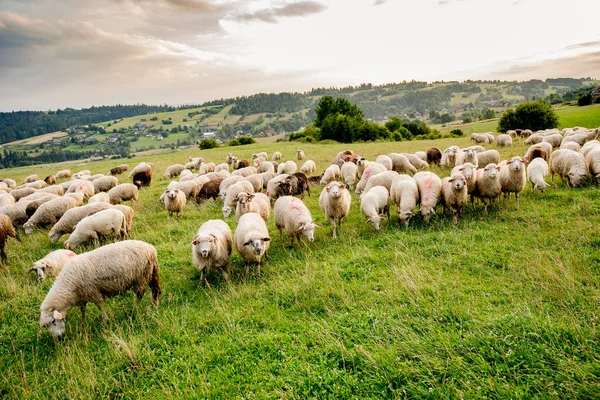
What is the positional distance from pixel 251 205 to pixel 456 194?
6.90 meters

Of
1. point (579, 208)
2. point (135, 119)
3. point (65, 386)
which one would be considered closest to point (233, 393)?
point (65, 386)

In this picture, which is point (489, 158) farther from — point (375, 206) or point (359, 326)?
point (359, 326)

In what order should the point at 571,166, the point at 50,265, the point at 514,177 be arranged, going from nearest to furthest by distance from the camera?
1. the point at 50,265
2. the point at 514,177
3. the point at 571,166

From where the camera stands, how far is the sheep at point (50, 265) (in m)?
7.82

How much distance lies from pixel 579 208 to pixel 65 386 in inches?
507

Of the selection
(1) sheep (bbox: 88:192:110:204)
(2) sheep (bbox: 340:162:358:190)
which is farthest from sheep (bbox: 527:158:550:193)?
(1) sheep (bbox: 88:192:110:204)

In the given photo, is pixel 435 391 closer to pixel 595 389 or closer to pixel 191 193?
pixel 595 389

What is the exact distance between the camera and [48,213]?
12789mm

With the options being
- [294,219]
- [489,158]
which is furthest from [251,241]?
[489,158]

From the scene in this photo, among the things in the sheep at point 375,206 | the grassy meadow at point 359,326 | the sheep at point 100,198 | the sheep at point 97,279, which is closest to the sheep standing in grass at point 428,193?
the grassy meadow at point 359,326

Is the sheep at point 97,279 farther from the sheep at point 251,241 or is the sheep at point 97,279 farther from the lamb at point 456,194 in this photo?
the lamb at point 456,194

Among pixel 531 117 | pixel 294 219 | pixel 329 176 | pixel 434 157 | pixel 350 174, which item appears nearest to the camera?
pixel 294 219

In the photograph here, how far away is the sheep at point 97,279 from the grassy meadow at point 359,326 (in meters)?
0.46

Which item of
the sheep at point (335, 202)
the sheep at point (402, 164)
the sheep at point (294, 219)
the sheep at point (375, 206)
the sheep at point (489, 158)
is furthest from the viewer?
the sheep at point (402, 164)
